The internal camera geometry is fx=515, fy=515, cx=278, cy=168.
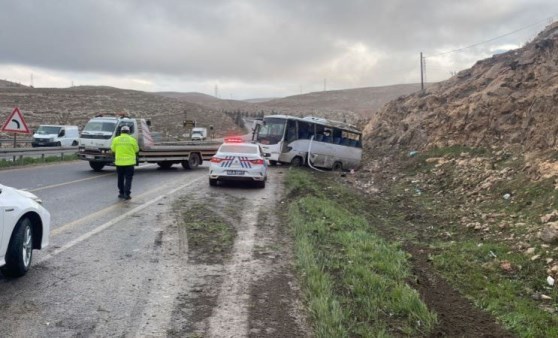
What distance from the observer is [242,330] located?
4.72 m

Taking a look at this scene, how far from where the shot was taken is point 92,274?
6.27 m

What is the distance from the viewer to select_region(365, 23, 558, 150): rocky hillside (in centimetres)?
1642

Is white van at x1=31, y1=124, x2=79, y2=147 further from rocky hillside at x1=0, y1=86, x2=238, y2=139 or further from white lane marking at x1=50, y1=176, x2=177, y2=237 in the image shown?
white lane marking at x1=50, y1=176, x2=177, y2=237

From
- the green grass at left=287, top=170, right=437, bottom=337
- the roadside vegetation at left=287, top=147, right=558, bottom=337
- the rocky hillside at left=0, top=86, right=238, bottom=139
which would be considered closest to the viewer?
the green grass at left=287, top=170, right=437, bottom=337

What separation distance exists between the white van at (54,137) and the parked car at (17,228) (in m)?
31.0

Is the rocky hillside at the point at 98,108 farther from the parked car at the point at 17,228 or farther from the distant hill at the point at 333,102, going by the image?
the parked car at the point at 17,228

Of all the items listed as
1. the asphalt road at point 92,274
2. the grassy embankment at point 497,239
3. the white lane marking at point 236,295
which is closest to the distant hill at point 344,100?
the grassy embankment at point 497,239

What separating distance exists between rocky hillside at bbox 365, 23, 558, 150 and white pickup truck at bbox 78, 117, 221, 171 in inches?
426

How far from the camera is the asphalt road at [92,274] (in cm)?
476

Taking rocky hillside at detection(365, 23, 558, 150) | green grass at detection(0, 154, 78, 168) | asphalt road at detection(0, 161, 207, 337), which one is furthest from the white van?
asphalt road at detection(0, 161, 207, 337)

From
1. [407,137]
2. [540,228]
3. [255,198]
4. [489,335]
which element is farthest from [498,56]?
[489,335]

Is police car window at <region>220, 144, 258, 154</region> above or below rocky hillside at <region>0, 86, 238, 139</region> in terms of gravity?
below

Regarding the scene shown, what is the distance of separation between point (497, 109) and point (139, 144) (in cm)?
1451

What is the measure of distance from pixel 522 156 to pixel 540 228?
6299 millimetres
